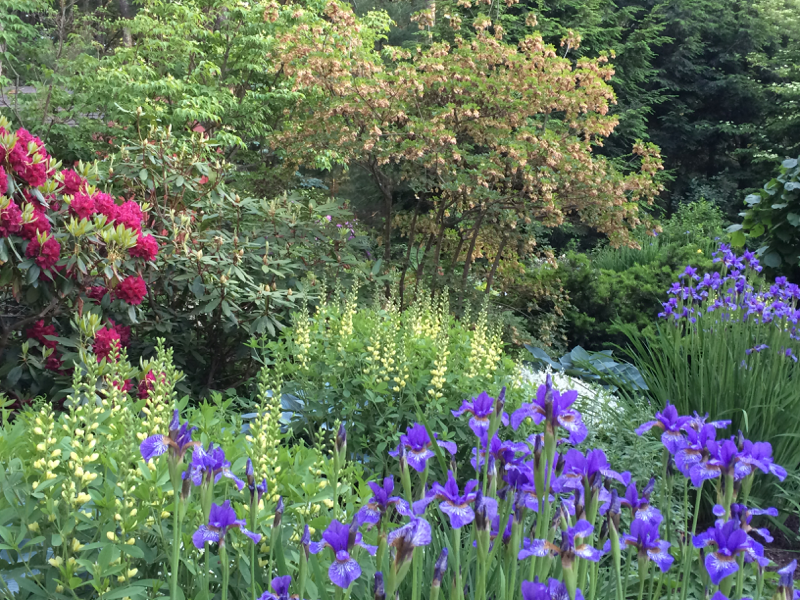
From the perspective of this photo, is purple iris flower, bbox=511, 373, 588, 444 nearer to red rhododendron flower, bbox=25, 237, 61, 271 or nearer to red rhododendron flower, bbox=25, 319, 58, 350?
red rhododendron flower, bbox=25, 237, 61, 271

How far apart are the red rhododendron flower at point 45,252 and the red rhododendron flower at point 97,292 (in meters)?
0.51

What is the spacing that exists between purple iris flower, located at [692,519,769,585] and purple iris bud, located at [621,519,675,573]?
0.24 ft

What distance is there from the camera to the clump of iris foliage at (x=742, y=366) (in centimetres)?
325

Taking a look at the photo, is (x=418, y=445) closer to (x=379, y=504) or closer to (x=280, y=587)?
(x=379, y=504)

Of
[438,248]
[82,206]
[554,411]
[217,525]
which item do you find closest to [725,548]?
[554,411]

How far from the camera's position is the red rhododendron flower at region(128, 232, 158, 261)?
11.0 ft

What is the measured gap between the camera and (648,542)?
1105mm

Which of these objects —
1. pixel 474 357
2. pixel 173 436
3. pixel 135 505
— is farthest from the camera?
pixel 474 357

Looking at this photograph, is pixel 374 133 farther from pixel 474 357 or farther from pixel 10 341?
pixel 10 341

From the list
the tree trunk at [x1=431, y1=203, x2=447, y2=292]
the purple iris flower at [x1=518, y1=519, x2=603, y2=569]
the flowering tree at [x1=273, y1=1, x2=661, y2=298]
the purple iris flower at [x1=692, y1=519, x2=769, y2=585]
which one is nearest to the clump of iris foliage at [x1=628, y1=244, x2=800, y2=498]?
the flowering tree at [x1=273, y1=1, x2=661, y2=298]

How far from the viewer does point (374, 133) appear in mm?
5199

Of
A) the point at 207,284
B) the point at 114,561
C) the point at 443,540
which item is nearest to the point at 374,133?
the point at 207,284

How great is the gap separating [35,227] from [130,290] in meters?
0.52

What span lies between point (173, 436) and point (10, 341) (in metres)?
3.16
